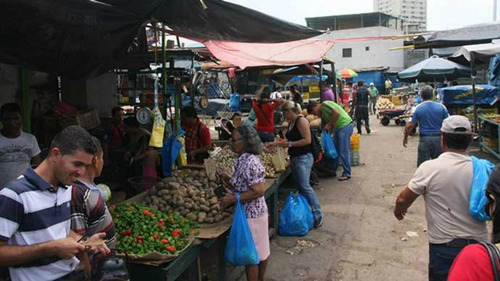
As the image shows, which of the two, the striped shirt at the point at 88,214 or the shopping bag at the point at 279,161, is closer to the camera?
the striped shirt at the point at 88,214

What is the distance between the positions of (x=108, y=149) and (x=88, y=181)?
191 inches

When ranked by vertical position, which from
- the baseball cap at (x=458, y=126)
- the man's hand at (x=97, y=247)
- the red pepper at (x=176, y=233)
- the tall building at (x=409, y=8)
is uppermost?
the tall building at (x=409, y=8)

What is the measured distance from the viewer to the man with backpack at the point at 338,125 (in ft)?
29.7

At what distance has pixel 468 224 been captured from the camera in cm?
299

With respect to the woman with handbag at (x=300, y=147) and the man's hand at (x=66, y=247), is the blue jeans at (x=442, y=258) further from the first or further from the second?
the woman with handbag at (x=300, y=147)

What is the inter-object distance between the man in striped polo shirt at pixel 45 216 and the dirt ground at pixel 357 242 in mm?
3204

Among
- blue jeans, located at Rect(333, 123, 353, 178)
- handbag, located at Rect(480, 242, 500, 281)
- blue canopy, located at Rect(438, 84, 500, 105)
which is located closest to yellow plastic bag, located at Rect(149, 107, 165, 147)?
handbag, located at Rect(480, 242, 500, 281)

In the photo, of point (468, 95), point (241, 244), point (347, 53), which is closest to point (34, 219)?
point (241, 244)

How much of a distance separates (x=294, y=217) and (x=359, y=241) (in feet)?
3.26

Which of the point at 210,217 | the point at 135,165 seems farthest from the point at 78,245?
the point at 135,165

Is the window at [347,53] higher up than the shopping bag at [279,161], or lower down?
higher up

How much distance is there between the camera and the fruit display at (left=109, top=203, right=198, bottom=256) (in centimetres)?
342

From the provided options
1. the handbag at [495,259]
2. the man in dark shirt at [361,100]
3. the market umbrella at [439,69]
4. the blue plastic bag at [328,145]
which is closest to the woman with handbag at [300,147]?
the blue plastic bag at [328,145]

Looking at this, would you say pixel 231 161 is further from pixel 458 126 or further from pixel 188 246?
pixel 458 126
